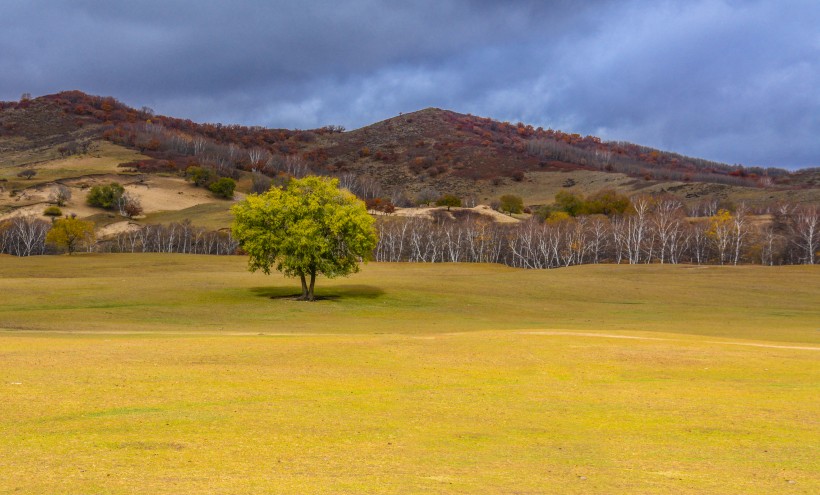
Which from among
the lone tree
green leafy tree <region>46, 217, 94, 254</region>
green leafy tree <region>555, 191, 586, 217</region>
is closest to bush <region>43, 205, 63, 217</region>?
green leafy tree <region>46, 217, 94, 254</region>

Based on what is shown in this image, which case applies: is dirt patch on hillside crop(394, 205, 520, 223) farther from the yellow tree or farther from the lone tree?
the lone tree

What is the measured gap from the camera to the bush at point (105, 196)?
17250cm

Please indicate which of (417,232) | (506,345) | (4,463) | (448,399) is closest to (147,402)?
(4,463)

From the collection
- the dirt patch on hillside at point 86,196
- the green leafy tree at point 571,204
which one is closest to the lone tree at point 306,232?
the dirt patch on hillside at point 86,196

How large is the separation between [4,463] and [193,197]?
191 m

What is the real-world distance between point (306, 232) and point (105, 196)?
423 feet

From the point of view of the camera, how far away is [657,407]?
1958 centimetres

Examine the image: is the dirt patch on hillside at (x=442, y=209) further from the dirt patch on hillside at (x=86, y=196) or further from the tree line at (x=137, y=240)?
the dirt patch on hillside at (x=86, y=196)

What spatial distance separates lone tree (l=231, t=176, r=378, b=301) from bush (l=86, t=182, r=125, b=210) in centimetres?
12128

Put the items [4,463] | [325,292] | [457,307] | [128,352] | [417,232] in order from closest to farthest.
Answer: [4,463], [128,352], [457,307], [325,292], [417,232]

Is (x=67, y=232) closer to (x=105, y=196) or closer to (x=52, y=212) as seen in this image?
(x=52, y=212)

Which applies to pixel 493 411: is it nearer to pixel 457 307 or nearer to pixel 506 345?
pixel 506 345

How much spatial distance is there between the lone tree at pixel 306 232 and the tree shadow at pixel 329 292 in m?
2.06

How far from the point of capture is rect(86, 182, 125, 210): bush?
172m
